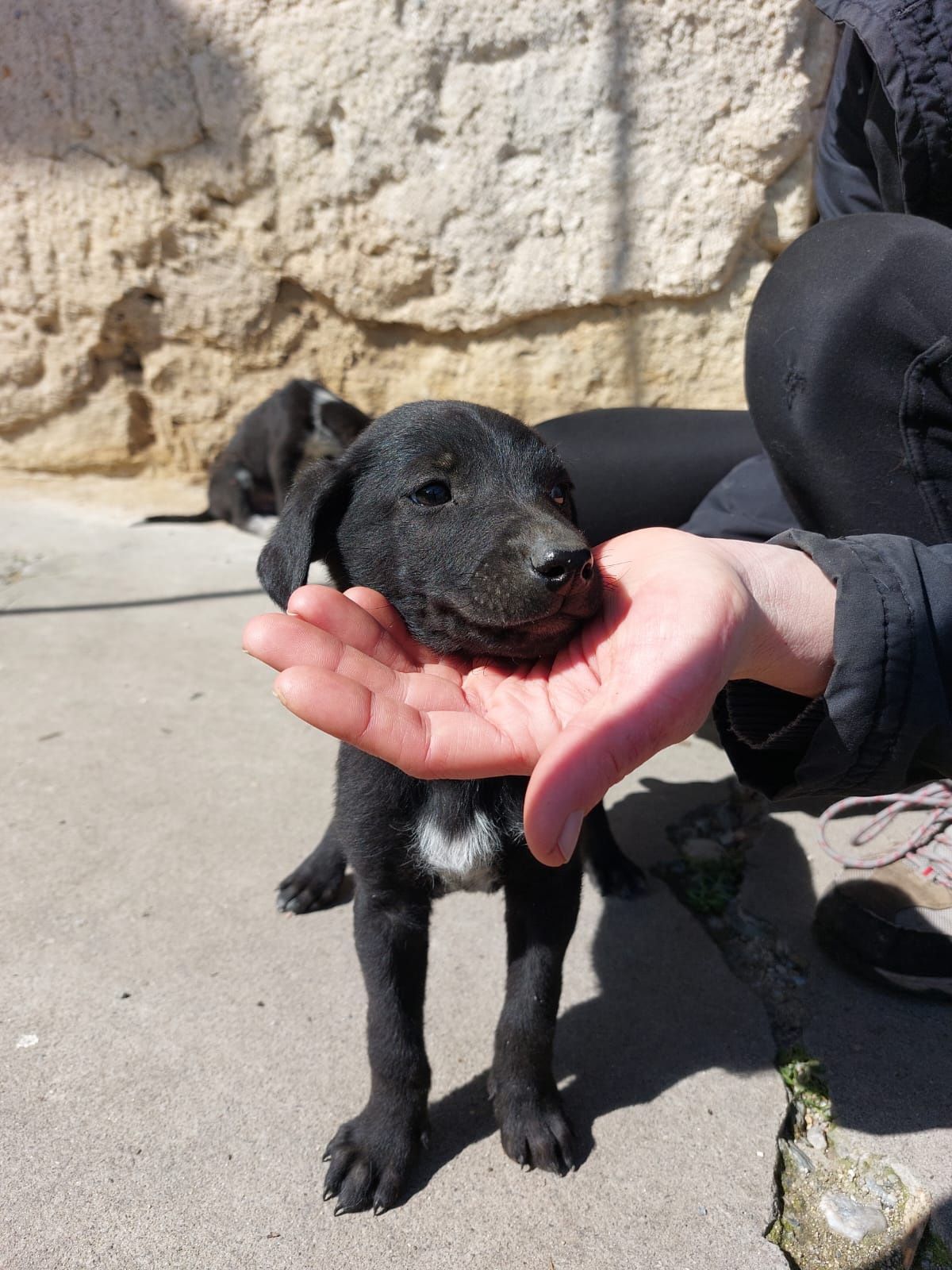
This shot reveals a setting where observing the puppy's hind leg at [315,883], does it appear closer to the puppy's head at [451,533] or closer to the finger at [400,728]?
the puppy's head at [451,533]

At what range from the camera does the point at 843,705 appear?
154 cm

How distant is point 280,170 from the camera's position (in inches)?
219

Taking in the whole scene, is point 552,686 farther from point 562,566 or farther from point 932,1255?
point 932,1255

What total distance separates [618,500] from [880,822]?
124cm

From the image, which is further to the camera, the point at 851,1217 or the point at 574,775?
the point at 851,1217

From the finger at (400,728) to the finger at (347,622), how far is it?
159 mm

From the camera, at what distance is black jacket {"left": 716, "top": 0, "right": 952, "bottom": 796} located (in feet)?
5.00

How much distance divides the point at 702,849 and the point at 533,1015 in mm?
1066

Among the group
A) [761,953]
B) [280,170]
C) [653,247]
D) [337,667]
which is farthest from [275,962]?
[280,170]

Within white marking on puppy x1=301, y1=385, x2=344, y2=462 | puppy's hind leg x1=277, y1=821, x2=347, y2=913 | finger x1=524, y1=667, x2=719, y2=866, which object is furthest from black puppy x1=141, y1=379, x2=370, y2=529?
finger x1=524, y1=667, x2=719, y2=866

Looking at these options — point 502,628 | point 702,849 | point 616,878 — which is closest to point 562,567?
point 502,628

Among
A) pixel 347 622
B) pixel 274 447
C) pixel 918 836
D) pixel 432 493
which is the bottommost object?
pixel 274 447

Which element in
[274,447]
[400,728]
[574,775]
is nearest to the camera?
[574,775]

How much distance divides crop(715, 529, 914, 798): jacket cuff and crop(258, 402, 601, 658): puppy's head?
0.37 meters
